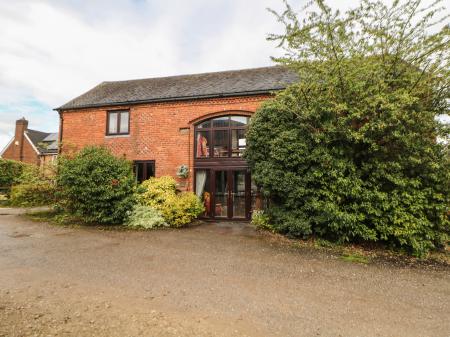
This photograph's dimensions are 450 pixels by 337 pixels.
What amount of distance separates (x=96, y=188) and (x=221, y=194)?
482 cm

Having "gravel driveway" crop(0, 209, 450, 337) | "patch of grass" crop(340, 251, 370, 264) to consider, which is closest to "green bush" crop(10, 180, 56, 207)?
"gravel driveway" crop(0, 209, 450, 337)

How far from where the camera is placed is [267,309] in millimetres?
3320

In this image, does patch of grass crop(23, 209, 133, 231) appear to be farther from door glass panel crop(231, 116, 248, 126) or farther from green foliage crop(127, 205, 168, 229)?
door glass panel crop(231, 116, 248, 126)

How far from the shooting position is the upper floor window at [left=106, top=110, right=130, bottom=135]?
1234 cm

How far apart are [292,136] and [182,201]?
182 inches

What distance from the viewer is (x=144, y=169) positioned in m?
11.7

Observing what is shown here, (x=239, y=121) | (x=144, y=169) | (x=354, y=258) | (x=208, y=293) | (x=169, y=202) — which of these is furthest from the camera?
(x=144, y=169)

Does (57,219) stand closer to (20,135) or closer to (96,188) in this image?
(96,188)

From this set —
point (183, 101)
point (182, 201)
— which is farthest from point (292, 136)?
point (183, 101)

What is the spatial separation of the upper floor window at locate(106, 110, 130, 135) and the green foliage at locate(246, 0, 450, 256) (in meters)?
8.55

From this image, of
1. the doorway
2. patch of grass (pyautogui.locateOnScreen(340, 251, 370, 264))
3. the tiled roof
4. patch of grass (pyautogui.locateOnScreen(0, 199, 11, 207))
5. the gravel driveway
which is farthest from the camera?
patch of grass (pyautogui.locateOnScreen(0, 199, 11, 207))

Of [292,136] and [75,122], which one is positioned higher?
[75,122]

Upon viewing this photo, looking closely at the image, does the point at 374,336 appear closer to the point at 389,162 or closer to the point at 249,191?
the point at 389,162

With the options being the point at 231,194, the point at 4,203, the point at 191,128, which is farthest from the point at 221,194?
the point at 4,203
